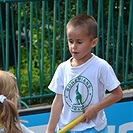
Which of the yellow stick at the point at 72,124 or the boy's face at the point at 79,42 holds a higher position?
the boy's face at the point at 79,42

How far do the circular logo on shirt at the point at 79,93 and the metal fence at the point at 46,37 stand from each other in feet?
5.03

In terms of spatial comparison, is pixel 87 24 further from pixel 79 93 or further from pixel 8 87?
pixel 8 87

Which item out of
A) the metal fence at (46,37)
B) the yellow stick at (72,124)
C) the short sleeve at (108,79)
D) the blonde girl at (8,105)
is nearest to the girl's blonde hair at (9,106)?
the blonde girl at (8,105)

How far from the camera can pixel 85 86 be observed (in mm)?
3328

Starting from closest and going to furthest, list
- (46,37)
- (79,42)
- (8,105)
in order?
(8,105) → (79,42) → (46,37)

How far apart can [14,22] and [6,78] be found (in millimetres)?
2258

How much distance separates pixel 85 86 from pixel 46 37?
1923 millimetres

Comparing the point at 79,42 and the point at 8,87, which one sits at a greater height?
the point at 79,42

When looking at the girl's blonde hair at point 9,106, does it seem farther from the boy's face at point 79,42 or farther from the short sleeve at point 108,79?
the short sleeve at point 108,79

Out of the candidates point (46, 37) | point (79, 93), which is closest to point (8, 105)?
point (79, 93)

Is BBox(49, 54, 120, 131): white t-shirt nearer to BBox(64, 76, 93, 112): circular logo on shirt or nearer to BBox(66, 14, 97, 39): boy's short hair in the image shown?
BBox(64, 76, 93, 112): circular logo on shirt

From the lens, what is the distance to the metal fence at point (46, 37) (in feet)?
15.9

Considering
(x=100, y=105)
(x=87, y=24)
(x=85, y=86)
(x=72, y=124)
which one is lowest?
(x=72, y=124)

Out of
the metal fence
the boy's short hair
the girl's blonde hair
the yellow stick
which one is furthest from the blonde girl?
the metal fence
